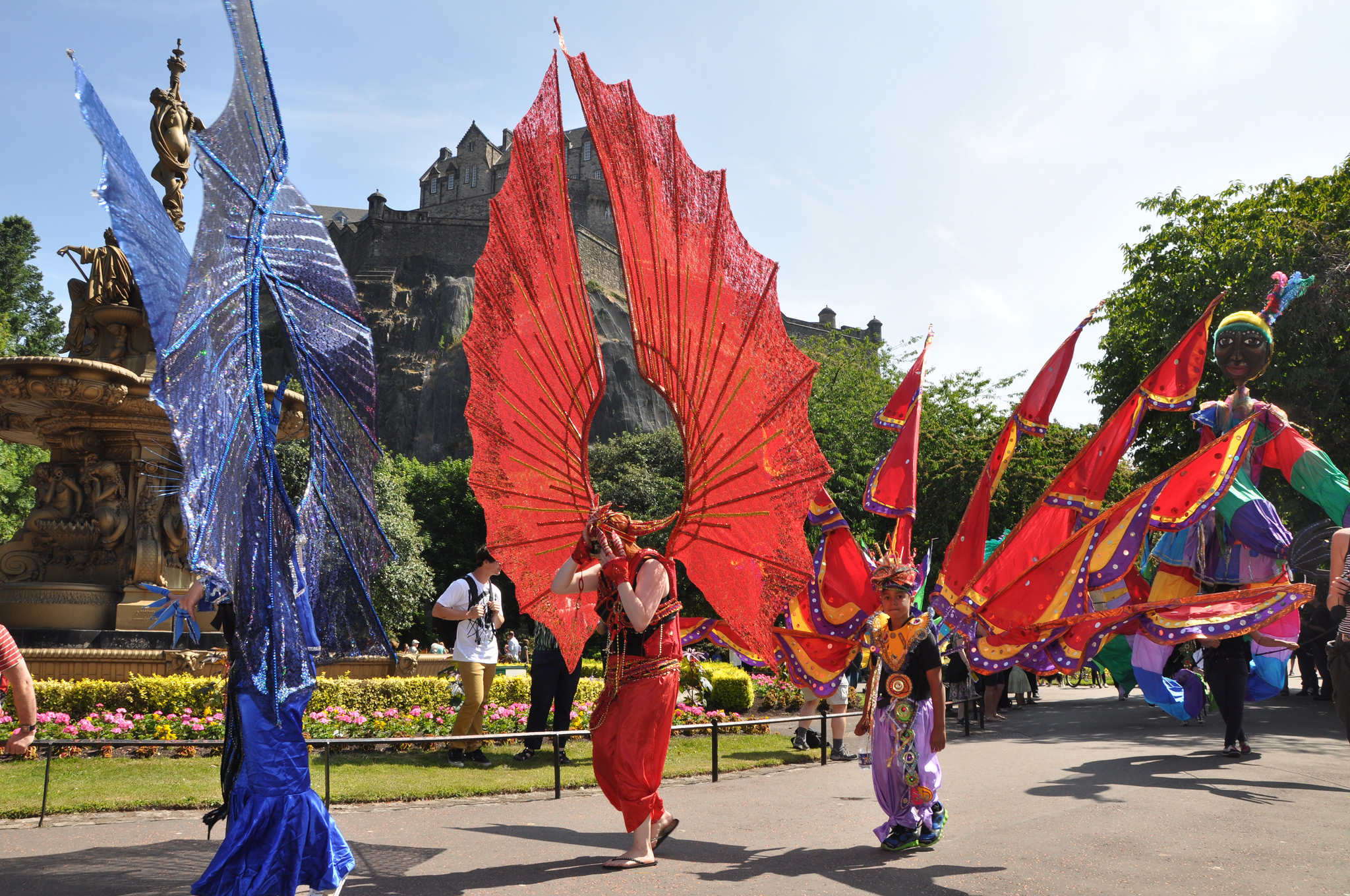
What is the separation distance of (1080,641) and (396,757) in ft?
19.9

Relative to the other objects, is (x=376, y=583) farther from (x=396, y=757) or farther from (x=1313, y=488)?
(x=1313, y=488)

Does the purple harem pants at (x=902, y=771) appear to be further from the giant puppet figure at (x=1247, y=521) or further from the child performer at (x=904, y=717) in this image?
the giant puppet figure at (x=1247, y=521)

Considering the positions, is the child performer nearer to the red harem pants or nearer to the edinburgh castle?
the red harem pants

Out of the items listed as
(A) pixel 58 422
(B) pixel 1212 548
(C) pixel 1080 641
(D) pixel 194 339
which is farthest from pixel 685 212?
(A) pixel 58 422

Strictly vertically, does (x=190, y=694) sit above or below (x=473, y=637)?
below

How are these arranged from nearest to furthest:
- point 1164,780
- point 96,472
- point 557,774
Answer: point 557,774, point 1164,780, point 96,472

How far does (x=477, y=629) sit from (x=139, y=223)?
512 centimetres

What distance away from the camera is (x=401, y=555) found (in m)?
29.8

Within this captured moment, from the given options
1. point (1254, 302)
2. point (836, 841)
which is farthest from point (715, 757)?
point (1254, 302)

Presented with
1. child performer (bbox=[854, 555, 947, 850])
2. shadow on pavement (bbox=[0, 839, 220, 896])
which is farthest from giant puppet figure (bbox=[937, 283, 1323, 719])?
shadow on pavement (bbox=[0, 839, 220, 896])

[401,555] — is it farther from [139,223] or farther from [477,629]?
[139,223]

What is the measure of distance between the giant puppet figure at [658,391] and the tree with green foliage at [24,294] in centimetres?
4137

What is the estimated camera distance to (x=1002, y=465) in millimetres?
6984

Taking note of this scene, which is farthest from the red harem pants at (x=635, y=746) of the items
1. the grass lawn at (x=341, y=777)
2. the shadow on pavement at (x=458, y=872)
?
the grass lawn at (x=341, y=777)
